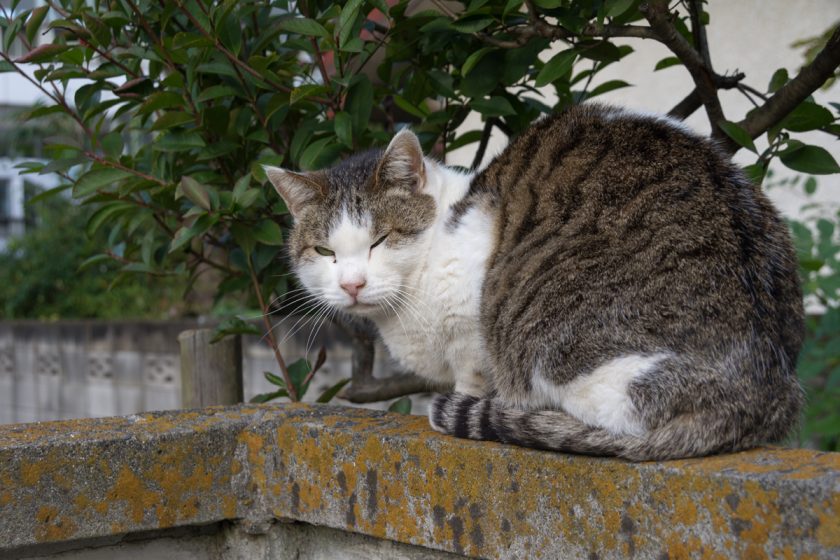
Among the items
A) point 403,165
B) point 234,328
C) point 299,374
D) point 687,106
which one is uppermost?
point 687,106

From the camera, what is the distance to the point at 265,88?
6.81 ft

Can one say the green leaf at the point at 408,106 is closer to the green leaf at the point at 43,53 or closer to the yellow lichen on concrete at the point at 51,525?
the green leaf at the point at 43,53

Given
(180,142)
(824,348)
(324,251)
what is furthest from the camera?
(824,348)

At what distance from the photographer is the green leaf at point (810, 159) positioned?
1885mm

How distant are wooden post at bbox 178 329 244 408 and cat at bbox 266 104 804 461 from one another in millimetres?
459

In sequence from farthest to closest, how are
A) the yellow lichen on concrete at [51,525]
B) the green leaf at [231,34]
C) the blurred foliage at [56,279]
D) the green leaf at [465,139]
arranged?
the blurred foliage at [56,279], the green leaf at [465,139], the green leaf at [231,34], the yellow lichen on concrete at [51,525]

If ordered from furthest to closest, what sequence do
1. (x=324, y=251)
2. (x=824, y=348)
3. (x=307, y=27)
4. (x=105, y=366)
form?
1. (x=105, y=366)
2. (x=824, y=348)
3. (x=324, y=251)
4. (x=307, y=27)

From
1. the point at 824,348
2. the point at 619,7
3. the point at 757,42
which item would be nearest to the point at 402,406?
the point at 619,7

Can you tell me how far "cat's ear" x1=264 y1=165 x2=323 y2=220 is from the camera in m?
2.29

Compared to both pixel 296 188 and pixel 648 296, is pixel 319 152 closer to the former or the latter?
pixel 296 188

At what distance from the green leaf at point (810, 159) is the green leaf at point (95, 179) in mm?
1591

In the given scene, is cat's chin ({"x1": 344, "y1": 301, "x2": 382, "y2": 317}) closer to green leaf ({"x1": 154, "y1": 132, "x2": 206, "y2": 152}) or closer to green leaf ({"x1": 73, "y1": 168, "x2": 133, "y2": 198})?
green leaf ({"x1": 154, "y1": 132, "x2": 206, "y2": 152})

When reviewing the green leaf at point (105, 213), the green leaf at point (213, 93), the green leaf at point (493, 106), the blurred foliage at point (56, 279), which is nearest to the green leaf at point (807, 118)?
the green leaf at point (493, 106)

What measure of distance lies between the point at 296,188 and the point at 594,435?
117 cm
